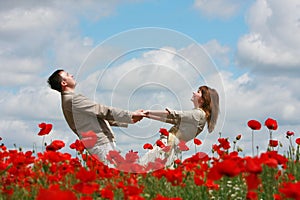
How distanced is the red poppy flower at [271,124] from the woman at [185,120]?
1.18 meters

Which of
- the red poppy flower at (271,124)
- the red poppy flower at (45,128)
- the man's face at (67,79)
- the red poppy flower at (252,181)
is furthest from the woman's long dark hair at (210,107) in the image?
the red poppy flower at (252,181)

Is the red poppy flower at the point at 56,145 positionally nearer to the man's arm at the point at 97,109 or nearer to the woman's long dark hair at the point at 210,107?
the man's arm at the point at 97,109

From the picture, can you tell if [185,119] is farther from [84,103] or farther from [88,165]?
[88,165]

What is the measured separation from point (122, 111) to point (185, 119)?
89 cm

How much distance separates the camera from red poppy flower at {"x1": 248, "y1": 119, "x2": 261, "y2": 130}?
510 cm

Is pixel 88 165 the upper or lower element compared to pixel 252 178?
upper

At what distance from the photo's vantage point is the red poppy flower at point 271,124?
525cm

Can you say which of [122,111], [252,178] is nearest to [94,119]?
[122,111]

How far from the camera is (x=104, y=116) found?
721 cm

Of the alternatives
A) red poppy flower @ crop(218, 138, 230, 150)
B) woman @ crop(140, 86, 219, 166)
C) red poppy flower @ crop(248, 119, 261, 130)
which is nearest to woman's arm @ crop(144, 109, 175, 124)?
woman @ crop(140, 86, 219, 166)

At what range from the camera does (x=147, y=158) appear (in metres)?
6.18

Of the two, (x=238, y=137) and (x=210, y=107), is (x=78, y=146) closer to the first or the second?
(x=238, y=137)

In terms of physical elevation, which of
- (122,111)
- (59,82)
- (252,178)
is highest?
(59,82)

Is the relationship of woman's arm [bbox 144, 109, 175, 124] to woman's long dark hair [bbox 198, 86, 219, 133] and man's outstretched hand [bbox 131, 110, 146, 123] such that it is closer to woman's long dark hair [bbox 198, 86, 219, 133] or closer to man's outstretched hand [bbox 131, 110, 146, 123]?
man's outstretched hand [bbox 131, 110, 146, 123]
